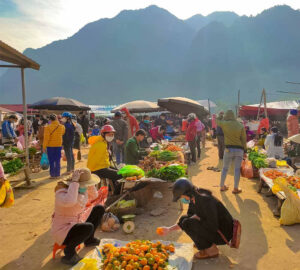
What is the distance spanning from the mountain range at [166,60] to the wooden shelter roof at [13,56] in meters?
94.6

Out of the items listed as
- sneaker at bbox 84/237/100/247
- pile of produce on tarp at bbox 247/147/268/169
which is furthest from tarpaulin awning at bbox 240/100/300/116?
sneaker at bbox 84/237/100/247

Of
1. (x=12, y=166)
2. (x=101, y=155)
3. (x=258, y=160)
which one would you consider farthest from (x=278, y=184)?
(x=12, y=166)

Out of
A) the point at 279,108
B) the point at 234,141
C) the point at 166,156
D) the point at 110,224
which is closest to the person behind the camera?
the point at 110,224

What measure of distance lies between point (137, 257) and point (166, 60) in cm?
12683

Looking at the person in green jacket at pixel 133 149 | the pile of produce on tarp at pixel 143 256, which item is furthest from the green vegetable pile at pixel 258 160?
the pile of produce on tarp at pixel 143 256

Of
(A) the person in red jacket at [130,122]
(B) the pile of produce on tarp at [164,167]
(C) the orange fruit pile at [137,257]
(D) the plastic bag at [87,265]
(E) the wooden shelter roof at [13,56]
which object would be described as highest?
(E) the wooden shelter roof at [13,56]

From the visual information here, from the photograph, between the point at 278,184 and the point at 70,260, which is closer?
the point at 70,260

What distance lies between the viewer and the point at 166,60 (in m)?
123

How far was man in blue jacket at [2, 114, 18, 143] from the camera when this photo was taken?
9619 millimetres

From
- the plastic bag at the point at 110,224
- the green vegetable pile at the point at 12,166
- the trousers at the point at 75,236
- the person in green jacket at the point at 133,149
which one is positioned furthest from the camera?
the green vegetable pile at the point at 12,166

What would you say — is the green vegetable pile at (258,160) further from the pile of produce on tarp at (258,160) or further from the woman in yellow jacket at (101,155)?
the woman in yellow jacket at (101,155)

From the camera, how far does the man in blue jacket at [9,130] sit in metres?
9.62

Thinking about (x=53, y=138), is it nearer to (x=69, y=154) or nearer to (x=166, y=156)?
(x=69, y=154)

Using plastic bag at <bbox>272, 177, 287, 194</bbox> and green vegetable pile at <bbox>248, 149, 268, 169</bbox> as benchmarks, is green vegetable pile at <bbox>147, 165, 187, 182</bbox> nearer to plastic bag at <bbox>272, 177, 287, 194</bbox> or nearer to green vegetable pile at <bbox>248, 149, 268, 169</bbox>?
plastic bag at <bbox>272, 177, 287, 194</bbox>
